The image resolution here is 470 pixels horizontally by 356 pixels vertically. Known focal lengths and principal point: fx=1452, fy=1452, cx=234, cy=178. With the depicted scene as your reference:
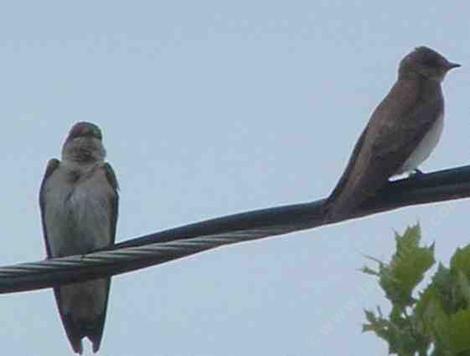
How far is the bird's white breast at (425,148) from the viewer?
707cm

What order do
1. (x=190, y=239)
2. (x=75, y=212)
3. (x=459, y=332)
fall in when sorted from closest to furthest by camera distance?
(x=459, y=332) → (x=190, y=239) → (x=75, y=212)

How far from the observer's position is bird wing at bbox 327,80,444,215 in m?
6.16

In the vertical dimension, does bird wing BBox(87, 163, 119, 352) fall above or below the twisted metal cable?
above

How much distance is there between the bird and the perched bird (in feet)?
7.58

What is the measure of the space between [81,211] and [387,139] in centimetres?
309

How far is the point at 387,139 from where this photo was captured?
7.05 m

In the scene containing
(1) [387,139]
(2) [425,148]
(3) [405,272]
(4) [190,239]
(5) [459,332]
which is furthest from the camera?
(2) [425,148]

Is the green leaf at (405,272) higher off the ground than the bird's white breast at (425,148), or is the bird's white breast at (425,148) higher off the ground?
the bird's white breast at (425,148)

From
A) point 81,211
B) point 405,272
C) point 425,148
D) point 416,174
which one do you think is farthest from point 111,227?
point 405,272

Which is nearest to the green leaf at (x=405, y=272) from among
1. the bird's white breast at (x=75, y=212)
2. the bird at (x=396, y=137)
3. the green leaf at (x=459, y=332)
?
the green leaf at (x=459, y=332)

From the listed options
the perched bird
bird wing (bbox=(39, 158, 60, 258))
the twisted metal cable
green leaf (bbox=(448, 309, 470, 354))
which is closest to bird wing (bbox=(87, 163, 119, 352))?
the perched bird

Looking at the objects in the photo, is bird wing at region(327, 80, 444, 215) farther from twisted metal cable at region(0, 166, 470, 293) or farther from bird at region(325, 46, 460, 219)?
twisted metal cable at region(0, 166, 470, 293)

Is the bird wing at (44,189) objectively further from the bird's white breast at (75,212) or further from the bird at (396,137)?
the bird at (396,137)

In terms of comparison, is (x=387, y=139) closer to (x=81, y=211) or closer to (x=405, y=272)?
(x=81, y=211)
